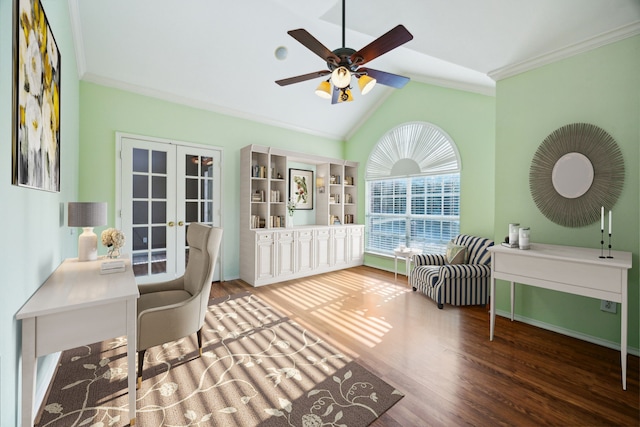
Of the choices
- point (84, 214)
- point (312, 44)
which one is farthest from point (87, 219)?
point (312, 44)

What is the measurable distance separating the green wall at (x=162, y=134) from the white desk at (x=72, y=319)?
7.54 feet

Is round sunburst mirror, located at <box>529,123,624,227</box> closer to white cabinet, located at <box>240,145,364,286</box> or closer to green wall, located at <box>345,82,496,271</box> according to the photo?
green wall, located at <box>345,82,496,271</box>

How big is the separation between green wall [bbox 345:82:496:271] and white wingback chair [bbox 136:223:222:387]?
3.67 metres

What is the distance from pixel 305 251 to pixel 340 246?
2.78 feet

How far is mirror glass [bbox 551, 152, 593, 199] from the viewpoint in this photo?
2.61m

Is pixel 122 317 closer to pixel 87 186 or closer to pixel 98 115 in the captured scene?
pixel 87 186

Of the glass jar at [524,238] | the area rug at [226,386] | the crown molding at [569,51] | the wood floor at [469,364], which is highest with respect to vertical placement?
the crown molding at [569,51]

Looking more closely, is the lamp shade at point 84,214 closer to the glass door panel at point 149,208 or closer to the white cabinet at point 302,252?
the glass door panel at point 149,208

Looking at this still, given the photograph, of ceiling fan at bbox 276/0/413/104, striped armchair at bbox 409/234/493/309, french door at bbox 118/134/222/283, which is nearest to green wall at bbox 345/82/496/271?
striped armchair at bbox 409/234/493/309

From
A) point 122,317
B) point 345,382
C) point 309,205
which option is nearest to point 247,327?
point 345,382

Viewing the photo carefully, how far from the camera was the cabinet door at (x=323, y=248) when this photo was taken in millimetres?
5027

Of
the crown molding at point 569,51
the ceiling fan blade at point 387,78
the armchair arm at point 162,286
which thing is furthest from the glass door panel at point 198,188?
the crown molding at point 569,51

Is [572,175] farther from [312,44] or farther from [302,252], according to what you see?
[302,252]

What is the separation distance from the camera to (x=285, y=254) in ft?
15.0
